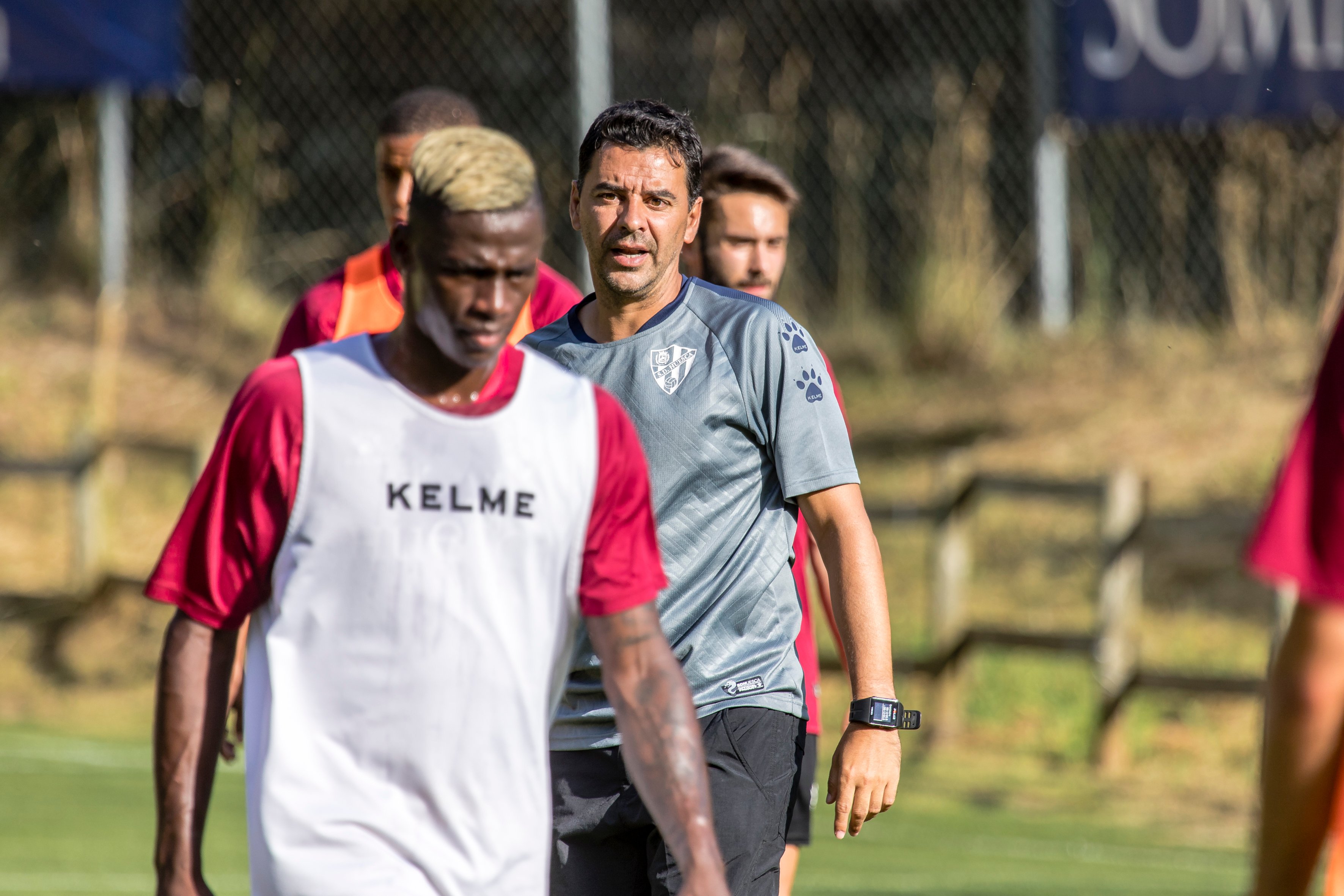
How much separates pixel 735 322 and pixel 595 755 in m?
0.91

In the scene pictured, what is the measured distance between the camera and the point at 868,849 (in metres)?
8.09

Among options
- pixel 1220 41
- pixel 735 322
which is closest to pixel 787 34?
pixel 1220 41

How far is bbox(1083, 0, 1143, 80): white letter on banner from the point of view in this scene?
38.3 feet

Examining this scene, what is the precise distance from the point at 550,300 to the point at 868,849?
4183mm

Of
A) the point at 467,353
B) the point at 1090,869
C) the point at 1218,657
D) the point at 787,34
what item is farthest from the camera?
the point at 787,34

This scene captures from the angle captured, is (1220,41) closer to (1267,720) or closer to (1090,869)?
(1090,869)

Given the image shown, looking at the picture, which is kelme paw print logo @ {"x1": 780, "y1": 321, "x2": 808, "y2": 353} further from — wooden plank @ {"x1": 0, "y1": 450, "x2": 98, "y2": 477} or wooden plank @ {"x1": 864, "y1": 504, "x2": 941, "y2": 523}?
wooden plank @ {"x1": 0, "y1": 450, "x2": 98, "y2": 477}

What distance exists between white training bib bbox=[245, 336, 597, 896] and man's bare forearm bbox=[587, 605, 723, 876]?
0.22 metres

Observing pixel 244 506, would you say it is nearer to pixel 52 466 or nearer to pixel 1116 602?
pixel 1116 602

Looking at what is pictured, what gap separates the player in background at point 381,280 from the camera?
15.8ft

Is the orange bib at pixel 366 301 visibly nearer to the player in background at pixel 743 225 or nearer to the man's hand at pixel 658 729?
the player in background at pixel 743 225

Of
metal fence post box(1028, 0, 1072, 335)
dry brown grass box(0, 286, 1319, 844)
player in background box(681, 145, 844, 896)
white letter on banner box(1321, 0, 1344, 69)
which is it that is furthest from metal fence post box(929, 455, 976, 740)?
player in background box(681, 145, 844, 896)

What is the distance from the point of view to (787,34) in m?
14.1

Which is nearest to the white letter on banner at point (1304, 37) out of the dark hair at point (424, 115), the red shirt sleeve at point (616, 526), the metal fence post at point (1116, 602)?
the metal fence post at point (1116, 602)
